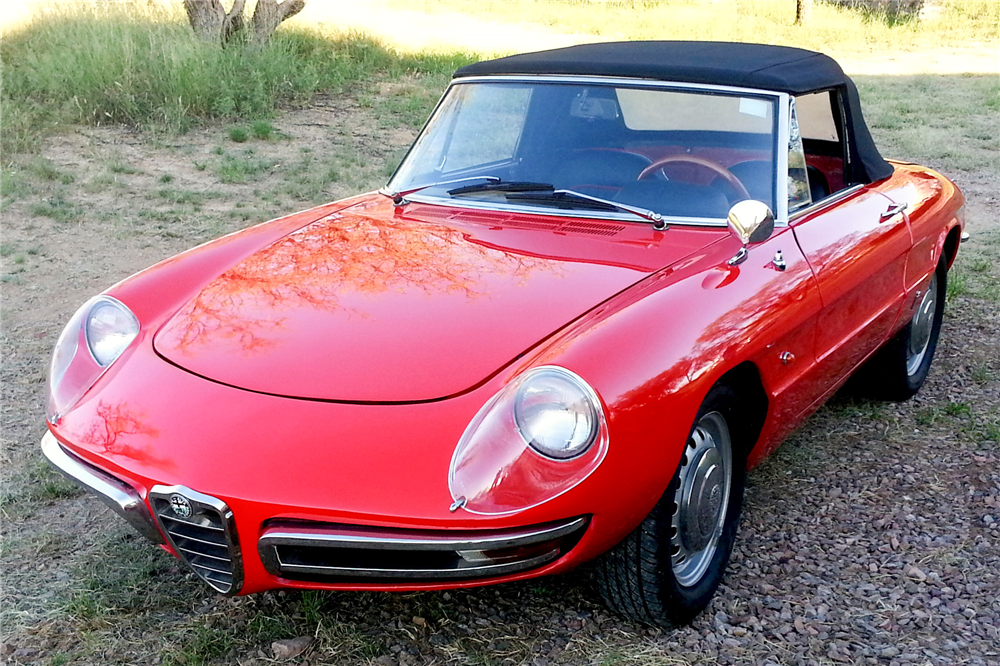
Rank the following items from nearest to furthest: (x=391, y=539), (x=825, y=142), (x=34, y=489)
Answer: (x=391, y=539) < (x=34, y=489) < (x=825, y=142)

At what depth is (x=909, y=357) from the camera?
4.04 m

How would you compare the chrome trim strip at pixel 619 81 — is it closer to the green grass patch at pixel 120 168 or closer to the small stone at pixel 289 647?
the small stone at pixel 289 647

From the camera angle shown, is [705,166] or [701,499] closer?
[701,499]

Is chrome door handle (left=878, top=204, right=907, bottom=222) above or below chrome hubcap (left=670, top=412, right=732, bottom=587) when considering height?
above

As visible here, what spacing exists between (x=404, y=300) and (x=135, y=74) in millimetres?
7391

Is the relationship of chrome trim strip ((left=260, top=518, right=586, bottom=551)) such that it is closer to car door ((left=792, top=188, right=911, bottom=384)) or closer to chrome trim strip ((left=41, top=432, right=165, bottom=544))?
chrome trim strip ((left=41, top=432, right=165, bottom=544))

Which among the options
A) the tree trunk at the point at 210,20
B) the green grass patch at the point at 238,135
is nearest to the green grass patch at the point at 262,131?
the green grass patch at the point at 238,135

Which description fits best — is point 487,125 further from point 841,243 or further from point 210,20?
point 210,20

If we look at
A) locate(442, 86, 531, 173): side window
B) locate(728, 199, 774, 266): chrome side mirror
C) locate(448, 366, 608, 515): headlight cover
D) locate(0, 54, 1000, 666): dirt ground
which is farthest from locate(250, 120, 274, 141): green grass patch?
locate(448, 366, 608, 515): headlight cover

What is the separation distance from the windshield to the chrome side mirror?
0.25m

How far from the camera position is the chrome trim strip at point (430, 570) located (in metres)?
2.03

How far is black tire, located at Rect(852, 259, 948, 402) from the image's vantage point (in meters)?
3.87

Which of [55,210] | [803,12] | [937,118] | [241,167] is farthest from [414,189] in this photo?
[803,12]

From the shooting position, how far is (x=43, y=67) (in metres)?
8.92
